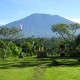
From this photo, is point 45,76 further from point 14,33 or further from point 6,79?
point 14,33

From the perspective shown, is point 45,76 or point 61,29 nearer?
point 45,76

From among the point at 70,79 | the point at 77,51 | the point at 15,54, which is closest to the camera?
the point at 70,79

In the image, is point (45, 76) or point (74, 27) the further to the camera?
point (74, 27)

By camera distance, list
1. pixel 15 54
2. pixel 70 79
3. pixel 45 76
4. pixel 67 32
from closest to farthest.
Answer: pixel 70 79
pixel 45 76
pixel 15 54
pixel 67 32

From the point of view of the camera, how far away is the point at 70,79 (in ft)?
65.6

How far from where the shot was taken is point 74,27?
7819 cm

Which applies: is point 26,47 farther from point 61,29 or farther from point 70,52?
point 70,52

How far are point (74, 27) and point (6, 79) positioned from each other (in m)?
59.6

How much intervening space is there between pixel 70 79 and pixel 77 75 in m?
1.81

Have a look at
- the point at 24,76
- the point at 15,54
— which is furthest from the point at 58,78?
the point at 15,54

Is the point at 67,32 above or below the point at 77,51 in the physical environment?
above

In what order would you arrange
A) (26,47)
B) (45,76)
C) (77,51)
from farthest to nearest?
(26,47) < (77,51) < (45,76)

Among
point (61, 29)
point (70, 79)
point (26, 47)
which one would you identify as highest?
point (61, 29)

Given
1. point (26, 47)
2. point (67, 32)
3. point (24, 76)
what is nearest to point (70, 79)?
point (24, 76)
